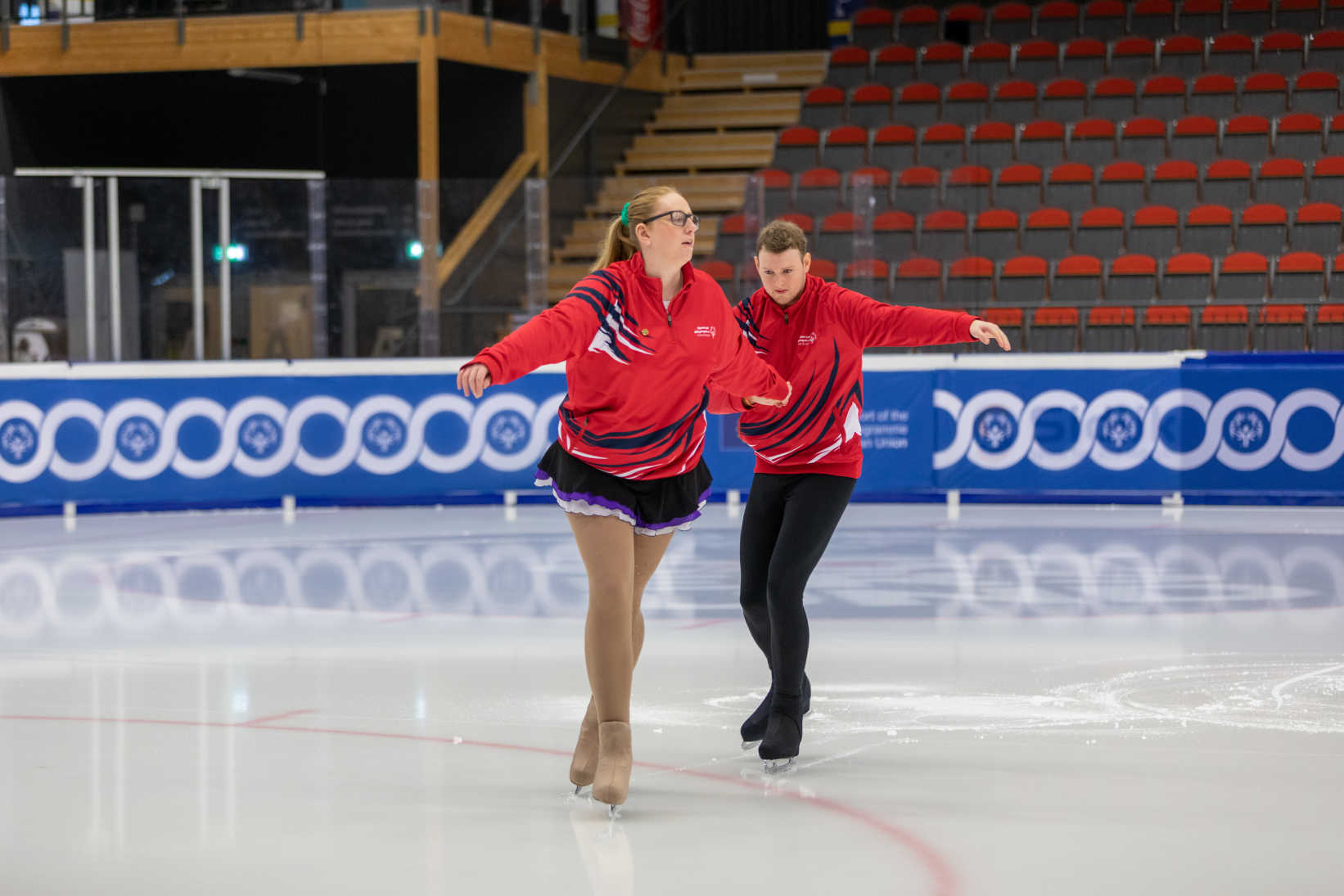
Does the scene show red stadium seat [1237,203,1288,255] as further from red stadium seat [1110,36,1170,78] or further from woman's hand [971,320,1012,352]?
woman's hand [971,320,1012,352]

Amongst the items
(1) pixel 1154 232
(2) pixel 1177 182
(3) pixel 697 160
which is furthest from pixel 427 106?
(2) pixel 1177 182

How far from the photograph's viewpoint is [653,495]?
176 inches

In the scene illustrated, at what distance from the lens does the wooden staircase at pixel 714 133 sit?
760 inches

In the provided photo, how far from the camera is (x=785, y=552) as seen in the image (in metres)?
5.00

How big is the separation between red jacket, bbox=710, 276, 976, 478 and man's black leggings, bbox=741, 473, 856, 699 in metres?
0.06

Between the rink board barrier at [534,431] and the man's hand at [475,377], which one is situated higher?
the man's hand at [475,377]

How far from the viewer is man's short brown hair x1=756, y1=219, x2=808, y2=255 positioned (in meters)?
5.09

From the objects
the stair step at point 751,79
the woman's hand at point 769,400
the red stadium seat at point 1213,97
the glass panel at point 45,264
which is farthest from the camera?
the stair step at point 751,79

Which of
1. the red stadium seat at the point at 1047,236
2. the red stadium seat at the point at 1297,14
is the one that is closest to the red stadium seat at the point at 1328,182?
the red stadium seat at the point at 1047,236

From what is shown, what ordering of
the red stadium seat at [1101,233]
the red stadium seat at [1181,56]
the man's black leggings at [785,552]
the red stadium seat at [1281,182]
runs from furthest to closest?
the red stadium seat at [1181,56] → the red stadium seat at [1281,182] → the red stadium seat at [1101,233] → the man's black leggings at [785,552]

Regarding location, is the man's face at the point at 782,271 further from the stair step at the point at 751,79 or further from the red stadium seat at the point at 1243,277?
the stair step at the point at 751,79

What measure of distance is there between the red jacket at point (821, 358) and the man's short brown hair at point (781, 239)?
180 mm

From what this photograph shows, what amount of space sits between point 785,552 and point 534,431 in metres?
8.70

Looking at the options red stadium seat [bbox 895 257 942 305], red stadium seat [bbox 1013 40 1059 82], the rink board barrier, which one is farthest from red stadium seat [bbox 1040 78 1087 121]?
the rink board barrier
